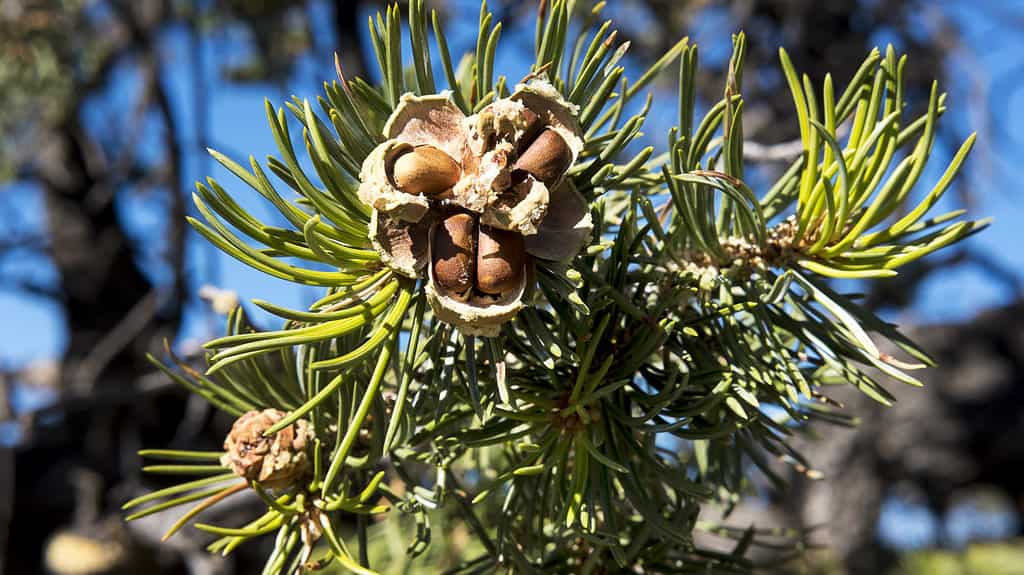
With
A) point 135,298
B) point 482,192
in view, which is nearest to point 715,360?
point 482,192

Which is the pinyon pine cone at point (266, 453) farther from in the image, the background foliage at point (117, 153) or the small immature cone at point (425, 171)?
the background foliage at point (117, 153)

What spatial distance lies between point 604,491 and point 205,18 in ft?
8.38

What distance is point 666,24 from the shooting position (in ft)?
7.93

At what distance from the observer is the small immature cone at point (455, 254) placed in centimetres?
34

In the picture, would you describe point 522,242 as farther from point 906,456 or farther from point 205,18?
point 906,456

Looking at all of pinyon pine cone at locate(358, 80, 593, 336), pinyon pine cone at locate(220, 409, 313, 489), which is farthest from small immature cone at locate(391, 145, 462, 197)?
pinyon pine cone at locate(220, 409, 313, 489)

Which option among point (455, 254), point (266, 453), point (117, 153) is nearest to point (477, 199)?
point (455, 254)

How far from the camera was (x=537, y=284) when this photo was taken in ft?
1.35

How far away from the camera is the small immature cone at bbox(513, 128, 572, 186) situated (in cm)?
34

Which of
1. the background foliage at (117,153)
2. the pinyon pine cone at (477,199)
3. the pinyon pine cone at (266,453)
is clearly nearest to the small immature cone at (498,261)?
the pinyon pine cone at (477,199)

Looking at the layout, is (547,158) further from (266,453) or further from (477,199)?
(266,453)

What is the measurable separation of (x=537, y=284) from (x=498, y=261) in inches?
3.0

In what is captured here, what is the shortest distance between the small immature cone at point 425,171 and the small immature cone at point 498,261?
0.08 ft

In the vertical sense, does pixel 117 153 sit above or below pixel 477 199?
below
